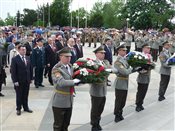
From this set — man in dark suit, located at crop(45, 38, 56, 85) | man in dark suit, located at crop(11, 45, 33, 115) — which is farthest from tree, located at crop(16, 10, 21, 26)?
man in dark suit, located at crop(11, 45, 33, 115)

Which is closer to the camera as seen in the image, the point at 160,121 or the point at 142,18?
the point at 160,121

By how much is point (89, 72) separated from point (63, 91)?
65 centimetres

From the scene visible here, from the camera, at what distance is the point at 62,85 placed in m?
6.36

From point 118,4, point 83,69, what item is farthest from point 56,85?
point 118,4

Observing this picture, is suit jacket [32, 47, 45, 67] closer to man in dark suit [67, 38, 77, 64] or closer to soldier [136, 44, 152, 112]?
man in dark suit [67, 38, 77, 64]

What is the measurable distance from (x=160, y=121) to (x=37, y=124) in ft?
9.63

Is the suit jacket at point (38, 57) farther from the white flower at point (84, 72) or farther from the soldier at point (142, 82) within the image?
the white flower at point (84, 72)

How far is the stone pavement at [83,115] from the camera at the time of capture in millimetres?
8008

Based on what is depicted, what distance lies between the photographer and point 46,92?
1152 cm

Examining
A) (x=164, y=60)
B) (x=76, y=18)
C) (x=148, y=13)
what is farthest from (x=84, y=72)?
(x=76, y=18)

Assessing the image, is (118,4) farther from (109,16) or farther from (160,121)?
(160,121)

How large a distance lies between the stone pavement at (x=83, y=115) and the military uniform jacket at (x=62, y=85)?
4.61ft

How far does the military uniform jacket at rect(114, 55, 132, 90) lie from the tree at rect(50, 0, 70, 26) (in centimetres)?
4973

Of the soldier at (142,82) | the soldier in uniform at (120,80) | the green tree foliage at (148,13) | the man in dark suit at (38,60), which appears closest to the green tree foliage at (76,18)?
the green tree foliage at (148,13)
